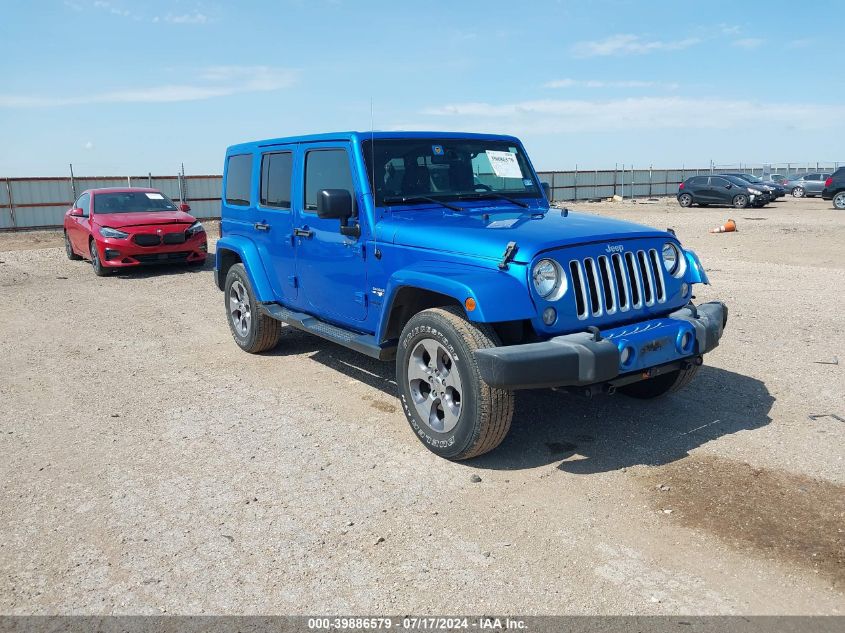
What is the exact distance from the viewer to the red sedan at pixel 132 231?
12500 millimetres

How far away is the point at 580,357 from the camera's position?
3.70m

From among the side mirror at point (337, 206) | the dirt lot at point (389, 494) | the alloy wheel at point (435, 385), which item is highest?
the side mirror at point (337, 206)

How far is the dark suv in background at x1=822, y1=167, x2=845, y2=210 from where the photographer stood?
1032 inches

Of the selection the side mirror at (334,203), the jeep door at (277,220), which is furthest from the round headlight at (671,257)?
the jeep door at (277,220)

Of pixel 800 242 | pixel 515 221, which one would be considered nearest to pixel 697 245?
pixel 800 242

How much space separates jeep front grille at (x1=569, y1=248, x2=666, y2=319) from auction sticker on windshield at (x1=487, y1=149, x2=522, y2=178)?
160 centimetres

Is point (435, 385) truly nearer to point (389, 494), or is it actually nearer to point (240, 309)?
point (389, 494)

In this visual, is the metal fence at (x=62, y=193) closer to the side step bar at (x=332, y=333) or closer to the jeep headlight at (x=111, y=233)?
the jeep headlight at (x=111, y=233)

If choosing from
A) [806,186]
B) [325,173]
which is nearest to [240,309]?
[325,173]

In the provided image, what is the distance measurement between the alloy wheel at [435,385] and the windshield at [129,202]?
35.5 feet

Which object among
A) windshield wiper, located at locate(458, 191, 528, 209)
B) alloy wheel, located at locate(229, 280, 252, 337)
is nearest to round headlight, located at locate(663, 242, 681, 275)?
windshield wiper, located at locate(458, 191, 528, 209)

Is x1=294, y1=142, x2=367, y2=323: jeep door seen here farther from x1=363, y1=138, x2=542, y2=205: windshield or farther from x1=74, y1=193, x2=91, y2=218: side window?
x1=74, y1=193, x2=91, y2=218: side window

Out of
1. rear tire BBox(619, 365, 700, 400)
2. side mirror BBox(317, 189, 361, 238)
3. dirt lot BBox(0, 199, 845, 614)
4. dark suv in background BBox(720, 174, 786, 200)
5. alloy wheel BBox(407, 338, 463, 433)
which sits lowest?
dirt lot BBox(0, 199, 845, 614)

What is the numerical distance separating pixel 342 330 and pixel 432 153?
5.06 ft
